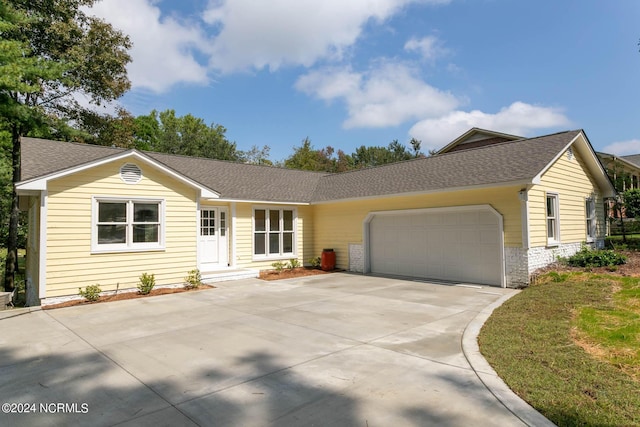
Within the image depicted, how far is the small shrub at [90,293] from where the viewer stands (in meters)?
9.41

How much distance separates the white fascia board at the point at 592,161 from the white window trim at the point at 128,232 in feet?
37.6

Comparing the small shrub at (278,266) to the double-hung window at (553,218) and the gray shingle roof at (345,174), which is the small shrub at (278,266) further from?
the double-hung window at (553,218)

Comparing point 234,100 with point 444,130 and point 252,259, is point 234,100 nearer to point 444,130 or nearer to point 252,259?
point 252,259

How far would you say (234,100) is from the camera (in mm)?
27469

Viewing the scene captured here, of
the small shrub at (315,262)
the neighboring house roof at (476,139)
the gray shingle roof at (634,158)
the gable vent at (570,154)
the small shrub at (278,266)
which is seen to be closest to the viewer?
the gable vent at (570,154)

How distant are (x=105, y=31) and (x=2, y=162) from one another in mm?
7615

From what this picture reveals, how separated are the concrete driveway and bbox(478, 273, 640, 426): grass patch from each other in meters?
0.46

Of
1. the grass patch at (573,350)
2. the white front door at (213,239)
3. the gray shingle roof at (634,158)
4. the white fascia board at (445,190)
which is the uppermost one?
the gray shingle roof at (634,158)

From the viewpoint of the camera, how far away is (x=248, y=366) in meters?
4.70

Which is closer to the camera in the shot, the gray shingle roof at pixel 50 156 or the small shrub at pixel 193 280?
the gray shingle roof at pixel 50 156

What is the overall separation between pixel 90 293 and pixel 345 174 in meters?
11.2

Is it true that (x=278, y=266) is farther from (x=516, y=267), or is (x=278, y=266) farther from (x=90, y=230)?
(x=516, y=267)

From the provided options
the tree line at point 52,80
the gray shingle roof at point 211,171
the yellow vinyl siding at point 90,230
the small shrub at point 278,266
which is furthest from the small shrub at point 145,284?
the tree line at point 52,80

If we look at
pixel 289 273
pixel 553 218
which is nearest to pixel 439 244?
pixel 553 218
